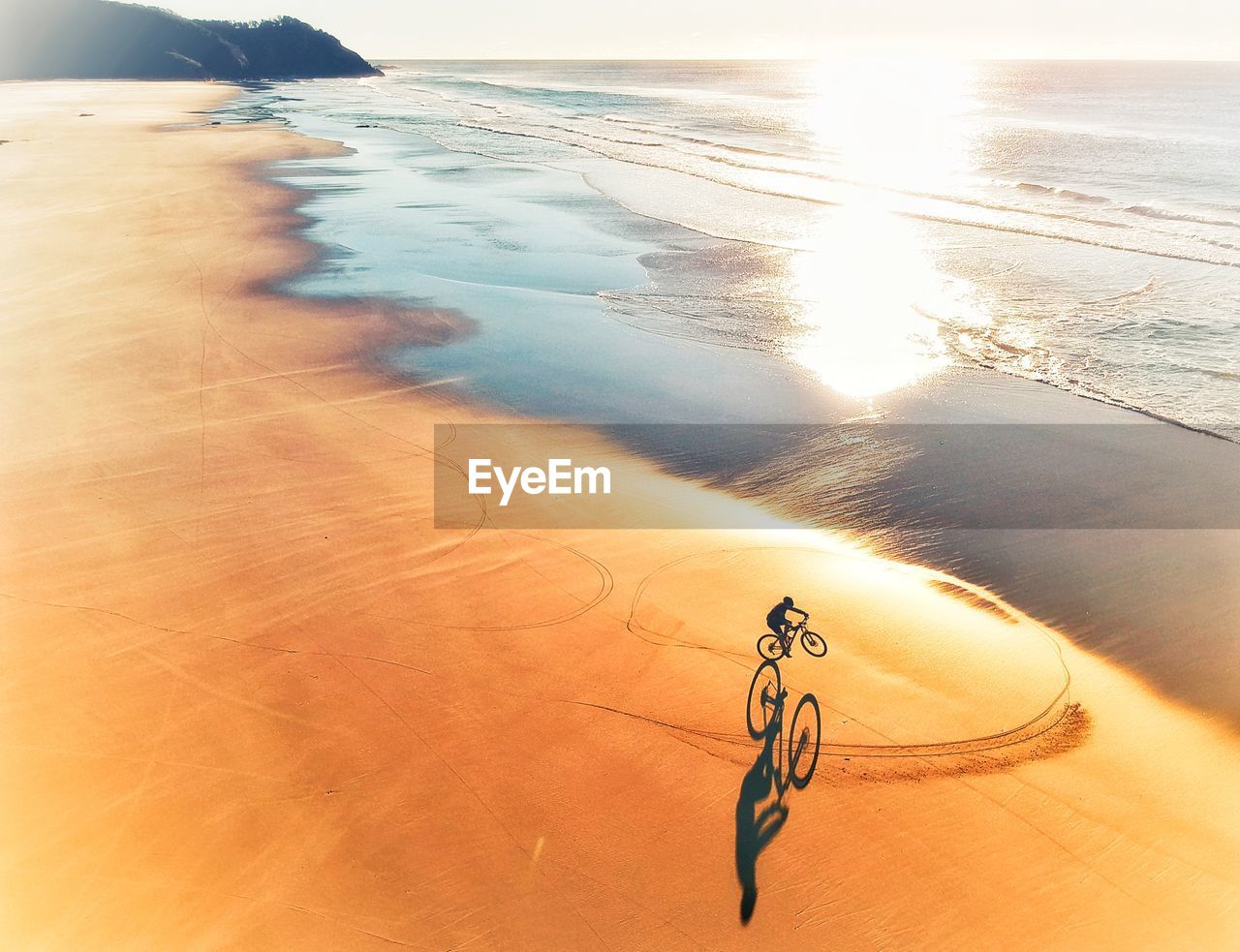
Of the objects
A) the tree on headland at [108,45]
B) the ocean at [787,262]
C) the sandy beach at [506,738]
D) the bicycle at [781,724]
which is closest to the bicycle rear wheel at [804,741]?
the bicycle at [781,724]

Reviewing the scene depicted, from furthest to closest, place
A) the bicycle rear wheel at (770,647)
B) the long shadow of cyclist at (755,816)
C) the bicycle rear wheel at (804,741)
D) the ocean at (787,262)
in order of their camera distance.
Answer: the ocean at (787,262) → the bicycle rear wheel at (770,647) → the bicycle rear wheel at (804,741) → the long shadow of cyclist at (755,816)

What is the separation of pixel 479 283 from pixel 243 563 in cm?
1286

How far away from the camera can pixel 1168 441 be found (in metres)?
13.7

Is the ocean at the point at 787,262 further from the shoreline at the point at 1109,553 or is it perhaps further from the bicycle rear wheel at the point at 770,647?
the bicycle rear wheel at the point at 770,647

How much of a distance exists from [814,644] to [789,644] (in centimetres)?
35

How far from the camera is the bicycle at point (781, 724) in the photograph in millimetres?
7316

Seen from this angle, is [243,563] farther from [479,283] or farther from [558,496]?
[479,283]

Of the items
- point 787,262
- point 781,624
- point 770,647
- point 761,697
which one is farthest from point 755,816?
point 787,262

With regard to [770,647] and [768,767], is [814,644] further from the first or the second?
[768,767]

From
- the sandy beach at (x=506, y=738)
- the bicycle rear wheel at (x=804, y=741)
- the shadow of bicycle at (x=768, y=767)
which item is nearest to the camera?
the sandy beach at (x=506, y=738)

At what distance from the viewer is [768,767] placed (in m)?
7.36

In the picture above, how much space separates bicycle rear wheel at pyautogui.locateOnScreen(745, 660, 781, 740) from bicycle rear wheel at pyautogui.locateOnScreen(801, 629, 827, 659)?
0.43 m

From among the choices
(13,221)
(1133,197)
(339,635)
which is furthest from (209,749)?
(1133,197)

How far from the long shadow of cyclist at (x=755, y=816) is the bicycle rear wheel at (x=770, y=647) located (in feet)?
3.30
